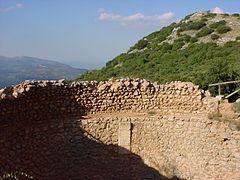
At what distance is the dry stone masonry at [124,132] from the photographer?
8055mm

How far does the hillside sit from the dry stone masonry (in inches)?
273

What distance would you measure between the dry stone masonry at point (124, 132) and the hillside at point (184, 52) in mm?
6923

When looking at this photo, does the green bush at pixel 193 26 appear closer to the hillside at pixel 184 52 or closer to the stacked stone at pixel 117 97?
the hillside at pixel 184 52

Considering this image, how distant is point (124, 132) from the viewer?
8.81m

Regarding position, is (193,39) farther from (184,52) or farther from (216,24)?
(216,24)

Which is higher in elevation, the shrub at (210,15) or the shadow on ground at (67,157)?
the shrub at (210,15)

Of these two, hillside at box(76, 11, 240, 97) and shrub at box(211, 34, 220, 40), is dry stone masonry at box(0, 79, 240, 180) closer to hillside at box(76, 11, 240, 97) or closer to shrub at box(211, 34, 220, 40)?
hillside at box(76, 11, 240, 97)

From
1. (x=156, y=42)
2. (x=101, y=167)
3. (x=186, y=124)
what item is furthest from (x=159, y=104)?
(x=156, y=42)

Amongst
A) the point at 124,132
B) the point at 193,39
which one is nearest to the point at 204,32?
the point at 193,39

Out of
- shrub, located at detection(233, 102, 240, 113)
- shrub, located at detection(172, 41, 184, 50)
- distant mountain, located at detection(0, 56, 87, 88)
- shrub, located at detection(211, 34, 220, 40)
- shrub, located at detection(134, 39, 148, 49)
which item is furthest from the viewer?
distant mountain, located at detection(0, 56, 87, 88)

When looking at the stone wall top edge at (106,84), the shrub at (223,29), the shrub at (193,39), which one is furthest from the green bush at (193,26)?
the stone wall top edge at (106,84)

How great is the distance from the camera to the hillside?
67.6 feet

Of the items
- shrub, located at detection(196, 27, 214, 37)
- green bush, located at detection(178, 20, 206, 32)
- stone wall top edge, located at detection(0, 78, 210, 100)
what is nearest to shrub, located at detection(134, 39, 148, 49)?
green bush, located at detection(178, 20, 206, 32)

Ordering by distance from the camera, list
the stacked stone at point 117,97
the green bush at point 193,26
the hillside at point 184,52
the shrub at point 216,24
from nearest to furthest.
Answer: the stacked stone at point 117,97 → the hillside at point 184,52 → the shrub at point 216,24 → the green bush at point 193,26
